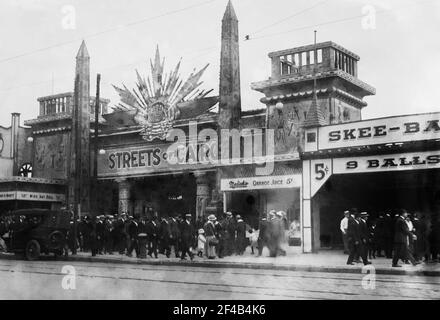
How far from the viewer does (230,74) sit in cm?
2608

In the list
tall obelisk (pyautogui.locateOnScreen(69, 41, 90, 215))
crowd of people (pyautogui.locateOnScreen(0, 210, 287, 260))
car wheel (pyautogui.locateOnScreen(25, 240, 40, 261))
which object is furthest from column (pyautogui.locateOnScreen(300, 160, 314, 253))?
tall obelisk (pyautogui.locateOnScreen(69, 41, 90, 215))

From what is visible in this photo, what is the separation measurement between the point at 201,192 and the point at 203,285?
50.8 ft

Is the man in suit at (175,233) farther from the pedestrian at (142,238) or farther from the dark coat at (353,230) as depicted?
the dark coat at (353,230)

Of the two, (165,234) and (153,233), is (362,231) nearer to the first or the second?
(165,234)

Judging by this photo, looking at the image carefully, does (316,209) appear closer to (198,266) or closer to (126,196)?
(198,266)

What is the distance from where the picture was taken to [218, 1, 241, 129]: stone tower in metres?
25.9

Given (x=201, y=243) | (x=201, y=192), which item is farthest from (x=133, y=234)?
A: (x=201, y=192)

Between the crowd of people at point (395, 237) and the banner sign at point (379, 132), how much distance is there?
2.46 metres

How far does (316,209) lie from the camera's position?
21.2 m

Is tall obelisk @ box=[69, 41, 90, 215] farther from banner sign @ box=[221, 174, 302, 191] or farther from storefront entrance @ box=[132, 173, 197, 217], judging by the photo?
banner sign @ box=[221, 174, 302, 191]

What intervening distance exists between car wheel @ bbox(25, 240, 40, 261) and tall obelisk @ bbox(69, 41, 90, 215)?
33.7 ft

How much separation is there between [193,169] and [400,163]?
11878mm
